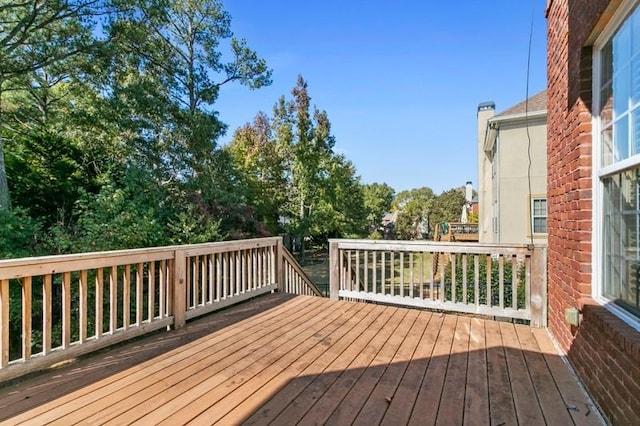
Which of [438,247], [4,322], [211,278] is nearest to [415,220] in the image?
[438,247]

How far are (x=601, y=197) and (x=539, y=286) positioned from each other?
1.59 metres

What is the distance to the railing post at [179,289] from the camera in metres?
3.40

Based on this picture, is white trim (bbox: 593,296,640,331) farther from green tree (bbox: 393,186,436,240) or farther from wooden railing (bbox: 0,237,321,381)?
green tree (bbox: 393,186,436,240)

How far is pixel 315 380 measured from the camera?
2281 millimetres

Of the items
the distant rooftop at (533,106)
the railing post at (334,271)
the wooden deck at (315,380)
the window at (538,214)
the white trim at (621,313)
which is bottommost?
the wooden deck at (315,380)

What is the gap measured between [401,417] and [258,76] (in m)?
11.1

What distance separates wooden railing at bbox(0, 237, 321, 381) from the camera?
2.27 metres

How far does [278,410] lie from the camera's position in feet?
6.28

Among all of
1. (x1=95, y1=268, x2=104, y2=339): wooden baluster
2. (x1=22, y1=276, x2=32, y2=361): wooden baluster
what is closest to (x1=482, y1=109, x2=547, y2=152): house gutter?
(x1=95, y1=268, x2=104, y2=339): wooden baluster

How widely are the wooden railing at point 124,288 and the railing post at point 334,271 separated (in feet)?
2.66

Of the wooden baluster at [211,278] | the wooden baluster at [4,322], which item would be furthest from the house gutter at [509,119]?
the wooden baluster at [4,322]

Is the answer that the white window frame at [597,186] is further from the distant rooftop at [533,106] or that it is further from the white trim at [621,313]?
the distant rooftop at [533,106]

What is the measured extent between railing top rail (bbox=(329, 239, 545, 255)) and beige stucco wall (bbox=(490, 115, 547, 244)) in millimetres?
7103

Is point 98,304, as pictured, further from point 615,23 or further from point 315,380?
point 615,23
